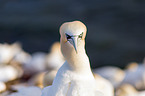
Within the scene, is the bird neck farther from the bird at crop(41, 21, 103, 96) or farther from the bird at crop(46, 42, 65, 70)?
the bird at crop(46, 42, 65, 70)

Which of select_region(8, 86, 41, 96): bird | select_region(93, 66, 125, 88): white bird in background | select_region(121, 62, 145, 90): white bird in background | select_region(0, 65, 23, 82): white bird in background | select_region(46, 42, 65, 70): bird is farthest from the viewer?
select_region(46, 42, 65, 70): bird

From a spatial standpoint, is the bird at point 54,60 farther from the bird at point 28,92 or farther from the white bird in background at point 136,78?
the bird at point 28,92

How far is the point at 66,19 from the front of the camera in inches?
424

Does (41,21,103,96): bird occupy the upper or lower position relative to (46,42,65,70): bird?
upper

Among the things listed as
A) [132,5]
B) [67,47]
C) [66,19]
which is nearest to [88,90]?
[67,47]

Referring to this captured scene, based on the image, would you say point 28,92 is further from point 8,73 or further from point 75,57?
point 8,73

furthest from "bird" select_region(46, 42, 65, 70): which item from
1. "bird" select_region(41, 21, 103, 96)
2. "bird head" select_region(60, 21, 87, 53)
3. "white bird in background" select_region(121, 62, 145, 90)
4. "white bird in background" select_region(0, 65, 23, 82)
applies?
"bird head" select_region(60, 21, 87, 53)

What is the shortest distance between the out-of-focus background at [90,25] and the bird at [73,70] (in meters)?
6.09

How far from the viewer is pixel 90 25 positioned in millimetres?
10578

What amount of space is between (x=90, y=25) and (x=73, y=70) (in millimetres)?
8413

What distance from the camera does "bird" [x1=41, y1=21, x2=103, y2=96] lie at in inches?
82.3

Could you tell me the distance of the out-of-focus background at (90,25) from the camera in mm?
9055

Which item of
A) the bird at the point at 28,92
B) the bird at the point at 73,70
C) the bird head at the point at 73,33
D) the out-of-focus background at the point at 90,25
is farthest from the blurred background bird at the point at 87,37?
the bird head at the point at 73,33

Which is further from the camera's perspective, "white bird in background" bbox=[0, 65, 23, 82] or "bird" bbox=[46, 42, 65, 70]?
"bird" bbox=[46, 42, 65, 70]
